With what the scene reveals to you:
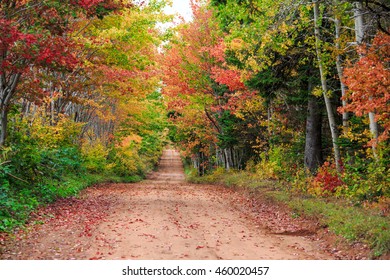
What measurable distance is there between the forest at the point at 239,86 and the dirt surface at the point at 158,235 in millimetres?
919

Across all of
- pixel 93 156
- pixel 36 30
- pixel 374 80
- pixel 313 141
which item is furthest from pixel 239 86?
pixel 374 80

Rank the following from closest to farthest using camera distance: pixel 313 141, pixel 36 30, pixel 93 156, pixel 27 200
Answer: pixel 36 30 → pixel 27 200 → pixel 313 141 → pixel 93 156

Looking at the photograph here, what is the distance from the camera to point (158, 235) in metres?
10.3

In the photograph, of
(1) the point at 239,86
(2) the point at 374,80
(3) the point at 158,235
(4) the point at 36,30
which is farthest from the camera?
(1) the point at 239,86

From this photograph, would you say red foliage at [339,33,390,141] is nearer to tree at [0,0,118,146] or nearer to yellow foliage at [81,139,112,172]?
tree at [0,0,118,146]

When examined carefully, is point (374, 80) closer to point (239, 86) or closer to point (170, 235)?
point (170, 235)

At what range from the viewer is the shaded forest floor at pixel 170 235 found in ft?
28.2

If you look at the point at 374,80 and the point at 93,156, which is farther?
the point at 93,156

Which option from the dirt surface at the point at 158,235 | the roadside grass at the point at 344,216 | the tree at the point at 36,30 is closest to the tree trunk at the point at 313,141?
the roadside grass at the point at 344,216

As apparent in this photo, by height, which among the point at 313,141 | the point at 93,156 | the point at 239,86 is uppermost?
the point at 239,86

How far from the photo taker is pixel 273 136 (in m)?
22.1

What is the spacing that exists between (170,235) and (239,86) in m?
14.5

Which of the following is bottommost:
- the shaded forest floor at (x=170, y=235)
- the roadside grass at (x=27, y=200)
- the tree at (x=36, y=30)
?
the shaded forest floor at (x=170, y=235)

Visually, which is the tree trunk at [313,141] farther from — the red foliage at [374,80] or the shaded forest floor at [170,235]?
the red foliage at [374,80]
